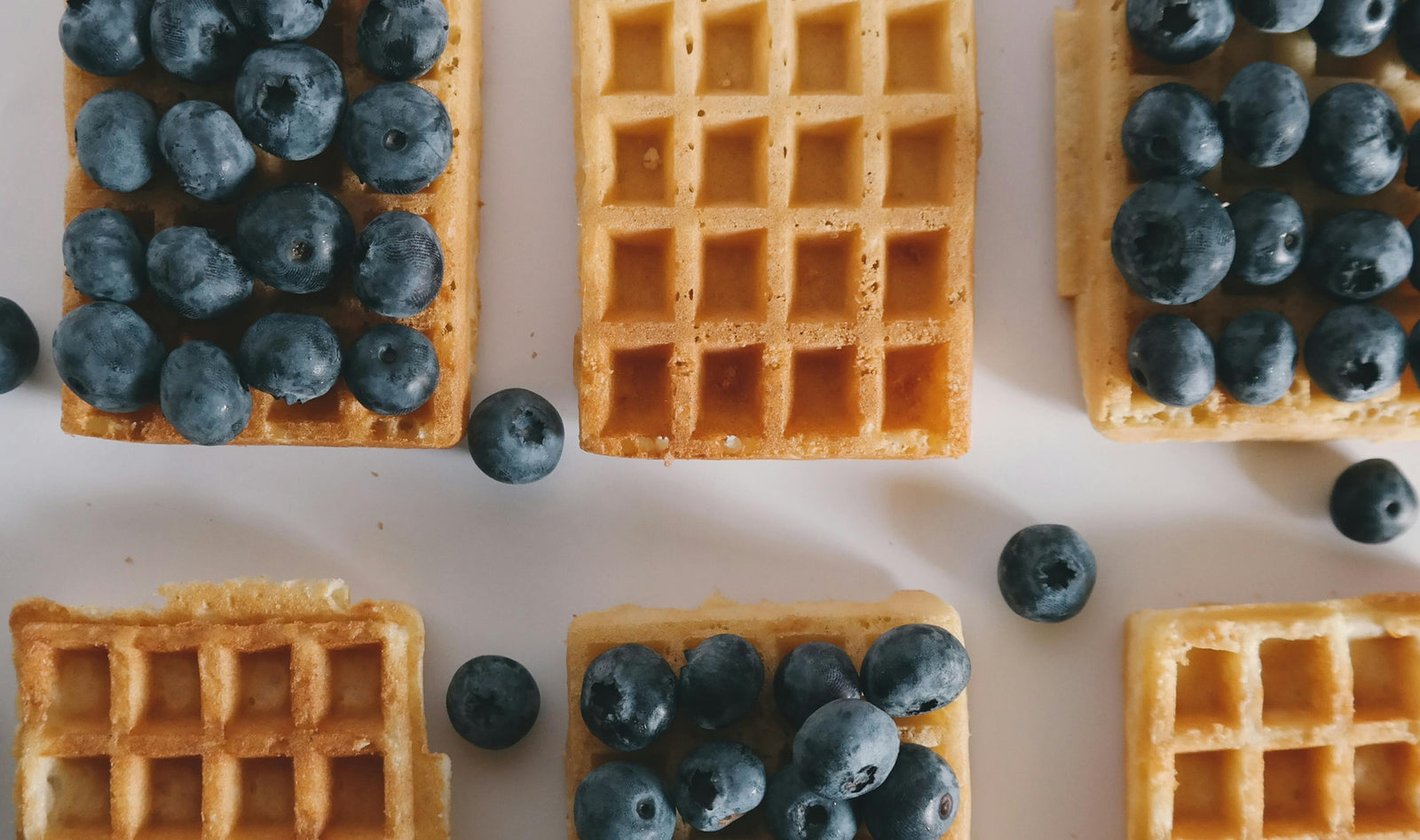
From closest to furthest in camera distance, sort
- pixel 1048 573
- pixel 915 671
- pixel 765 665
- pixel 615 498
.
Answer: pixel 915 671
pixel 765 665
pixel 1048 573
pixel 615 498

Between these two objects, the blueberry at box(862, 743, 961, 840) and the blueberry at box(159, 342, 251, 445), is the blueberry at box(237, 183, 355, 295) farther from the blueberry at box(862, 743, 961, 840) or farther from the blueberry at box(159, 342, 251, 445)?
the blueberry at box(862, 743, 961, 840)

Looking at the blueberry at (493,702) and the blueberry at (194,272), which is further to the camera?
the blueberry at (493,702)

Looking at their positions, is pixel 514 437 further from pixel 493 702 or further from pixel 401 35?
pixel 401 35

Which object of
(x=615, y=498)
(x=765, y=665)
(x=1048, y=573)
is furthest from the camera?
(x=615, y=498)

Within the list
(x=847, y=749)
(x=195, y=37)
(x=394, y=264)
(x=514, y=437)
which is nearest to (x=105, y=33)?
(x=195, y=37)

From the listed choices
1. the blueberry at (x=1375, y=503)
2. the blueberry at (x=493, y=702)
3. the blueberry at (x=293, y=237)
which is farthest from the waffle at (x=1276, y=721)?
the blueberry at (x=293, y=237)

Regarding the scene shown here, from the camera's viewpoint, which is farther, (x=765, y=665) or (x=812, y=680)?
(x=765, y=665)

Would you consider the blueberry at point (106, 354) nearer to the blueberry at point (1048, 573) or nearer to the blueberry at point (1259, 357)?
the blueberry at point (1048, 573)
